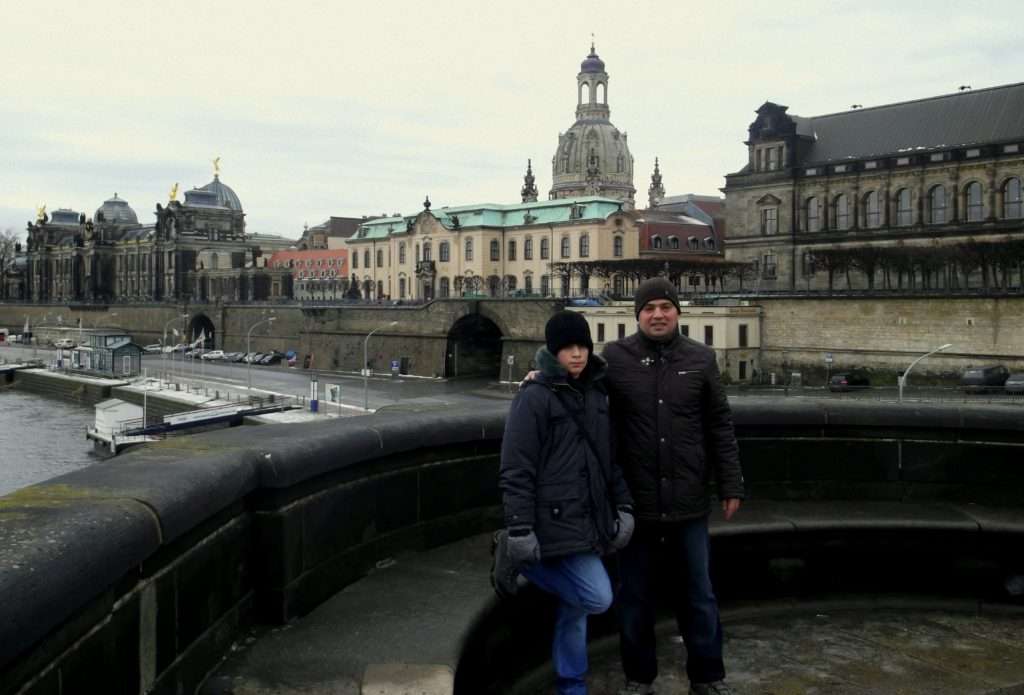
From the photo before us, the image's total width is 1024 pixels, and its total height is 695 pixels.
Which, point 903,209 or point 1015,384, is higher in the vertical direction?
point 903,209

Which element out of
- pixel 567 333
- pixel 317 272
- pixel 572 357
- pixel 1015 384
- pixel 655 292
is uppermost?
pixel 317 272

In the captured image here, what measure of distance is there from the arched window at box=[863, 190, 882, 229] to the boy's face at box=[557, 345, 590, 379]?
191 feet

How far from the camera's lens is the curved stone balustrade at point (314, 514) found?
2.83 metres

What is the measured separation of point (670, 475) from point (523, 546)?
83cm

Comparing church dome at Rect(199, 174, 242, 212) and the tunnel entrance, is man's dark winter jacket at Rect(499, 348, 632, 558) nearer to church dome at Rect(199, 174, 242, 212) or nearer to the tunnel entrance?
the tunnel entrance

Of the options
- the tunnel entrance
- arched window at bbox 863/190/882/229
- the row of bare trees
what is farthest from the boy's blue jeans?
the tunnel entrance

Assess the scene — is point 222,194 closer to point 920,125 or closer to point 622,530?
point 920,125

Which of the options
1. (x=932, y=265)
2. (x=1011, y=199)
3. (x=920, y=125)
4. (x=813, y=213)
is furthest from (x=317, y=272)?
(x=1011, y=199)

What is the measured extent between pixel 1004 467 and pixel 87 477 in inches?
211

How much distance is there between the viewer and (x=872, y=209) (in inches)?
2290

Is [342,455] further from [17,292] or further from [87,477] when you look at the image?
[17,292]

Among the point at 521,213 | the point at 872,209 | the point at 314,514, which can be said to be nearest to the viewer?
the point at 314,514

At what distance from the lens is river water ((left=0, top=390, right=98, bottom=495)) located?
37.8 meters

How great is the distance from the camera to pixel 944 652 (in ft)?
15.9
